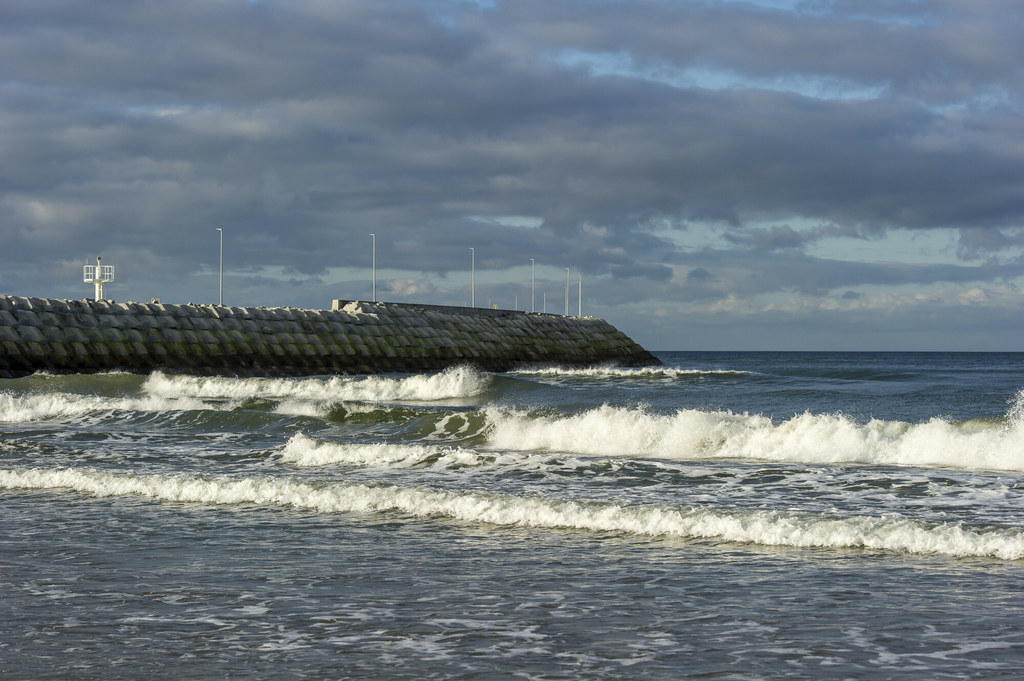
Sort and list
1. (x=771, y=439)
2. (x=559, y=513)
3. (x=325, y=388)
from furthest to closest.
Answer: (x=325, y=388) < (x=771, y=439) < (x=559, y=513)

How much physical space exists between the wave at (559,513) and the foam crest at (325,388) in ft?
58.4

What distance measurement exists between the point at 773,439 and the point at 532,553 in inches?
295

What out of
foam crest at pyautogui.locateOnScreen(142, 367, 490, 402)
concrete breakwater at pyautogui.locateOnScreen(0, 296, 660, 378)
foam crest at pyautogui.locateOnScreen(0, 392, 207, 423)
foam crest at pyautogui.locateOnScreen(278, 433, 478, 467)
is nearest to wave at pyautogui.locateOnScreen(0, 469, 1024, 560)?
foam crest at pyautogui.locateOnScreen(278, 433, 478, 467)

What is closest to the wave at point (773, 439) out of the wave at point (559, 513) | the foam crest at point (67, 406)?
the wave at point (559, 513)

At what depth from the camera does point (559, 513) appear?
8.65 metres

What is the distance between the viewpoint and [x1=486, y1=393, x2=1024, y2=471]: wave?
12.6m

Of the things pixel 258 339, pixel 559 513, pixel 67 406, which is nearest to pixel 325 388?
pixel 67 406

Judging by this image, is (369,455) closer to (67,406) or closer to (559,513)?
(559,513)

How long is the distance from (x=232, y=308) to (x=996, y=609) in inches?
1647

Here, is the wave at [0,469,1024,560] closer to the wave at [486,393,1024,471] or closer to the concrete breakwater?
the wave at [486,393,1024,471]

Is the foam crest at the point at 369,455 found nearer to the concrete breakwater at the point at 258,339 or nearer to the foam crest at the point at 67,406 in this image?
the foam crest at the point at 67,406

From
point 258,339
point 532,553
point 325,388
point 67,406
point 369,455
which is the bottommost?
point 532,553

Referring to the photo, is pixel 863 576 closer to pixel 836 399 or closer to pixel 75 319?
pixel 836 399

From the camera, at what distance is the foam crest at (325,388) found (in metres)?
29.2
